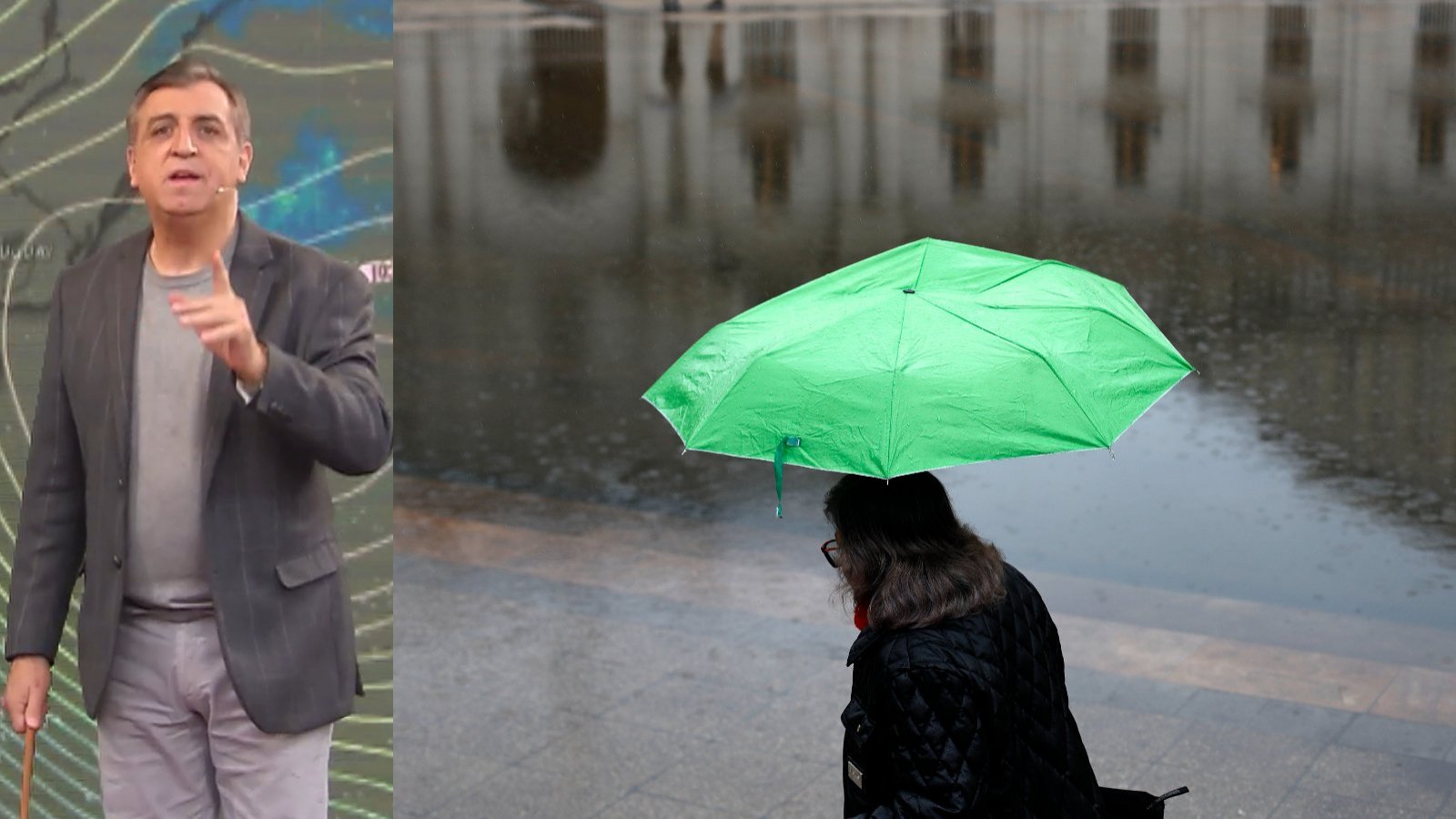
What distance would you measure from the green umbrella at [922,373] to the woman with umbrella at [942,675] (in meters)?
0.13

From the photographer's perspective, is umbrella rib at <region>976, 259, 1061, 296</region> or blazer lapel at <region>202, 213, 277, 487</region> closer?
blazer lapel at <region>202, 213, 277, 487</region>

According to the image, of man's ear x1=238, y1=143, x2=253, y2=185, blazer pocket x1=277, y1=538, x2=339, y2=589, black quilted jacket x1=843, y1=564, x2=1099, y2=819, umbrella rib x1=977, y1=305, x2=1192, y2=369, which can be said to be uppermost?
man's ear x1=238, y1=143, x2=253, y2=185

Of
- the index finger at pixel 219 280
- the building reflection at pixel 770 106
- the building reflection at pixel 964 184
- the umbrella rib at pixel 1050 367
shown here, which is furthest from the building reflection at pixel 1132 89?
the index finger at pixel 219 280

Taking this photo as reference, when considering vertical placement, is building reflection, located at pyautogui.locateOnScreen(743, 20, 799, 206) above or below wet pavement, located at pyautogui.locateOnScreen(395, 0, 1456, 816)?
above

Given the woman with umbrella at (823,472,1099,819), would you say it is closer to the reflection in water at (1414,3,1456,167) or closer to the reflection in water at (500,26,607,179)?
the reflection in water at (1414,3,1456,167)

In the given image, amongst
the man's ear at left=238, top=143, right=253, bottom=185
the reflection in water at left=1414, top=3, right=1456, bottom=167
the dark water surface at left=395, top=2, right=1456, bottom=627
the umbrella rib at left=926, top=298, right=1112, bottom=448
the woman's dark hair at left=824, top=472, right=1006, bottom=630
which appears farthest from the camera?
the reflection in water at left=1414, top=3, right=1456, bottom=167

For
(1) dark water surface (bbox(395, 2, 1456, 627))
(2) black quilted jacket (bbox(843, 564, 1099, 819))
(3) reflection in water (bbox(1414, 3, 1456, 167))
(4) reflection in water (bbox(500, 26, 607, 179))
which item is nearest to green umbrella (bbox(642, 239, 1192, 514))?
(2) black quilted jacket (bbox(843, 564, 1099, 819))

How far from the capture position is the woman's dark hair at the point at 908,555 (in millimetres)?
3039

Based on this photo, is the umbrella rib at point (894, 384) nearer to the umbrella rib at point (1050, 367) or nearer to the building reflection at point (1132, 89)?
the umbrella rib at point (1050, 367)

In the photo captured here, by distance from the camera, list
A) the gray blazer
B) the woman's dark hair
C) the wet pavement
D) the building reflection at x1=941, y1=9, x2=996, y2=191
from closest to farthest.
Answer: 1. the woman's dark hair
2. the gray blazer
3. the wet pavement
4. the building reflection at x1=941, y1=9, x2=996, y2=191

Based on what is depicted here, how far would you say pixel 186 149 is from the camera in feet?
10.9

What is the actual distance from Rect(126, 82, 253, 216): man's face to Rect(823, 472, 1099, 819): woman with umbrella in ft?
4.02

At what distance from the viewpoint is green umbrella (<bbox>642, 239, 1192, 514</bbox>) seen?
3.10m

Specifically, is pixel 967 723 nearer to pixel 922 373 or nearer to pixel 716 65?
pixel 922 373
